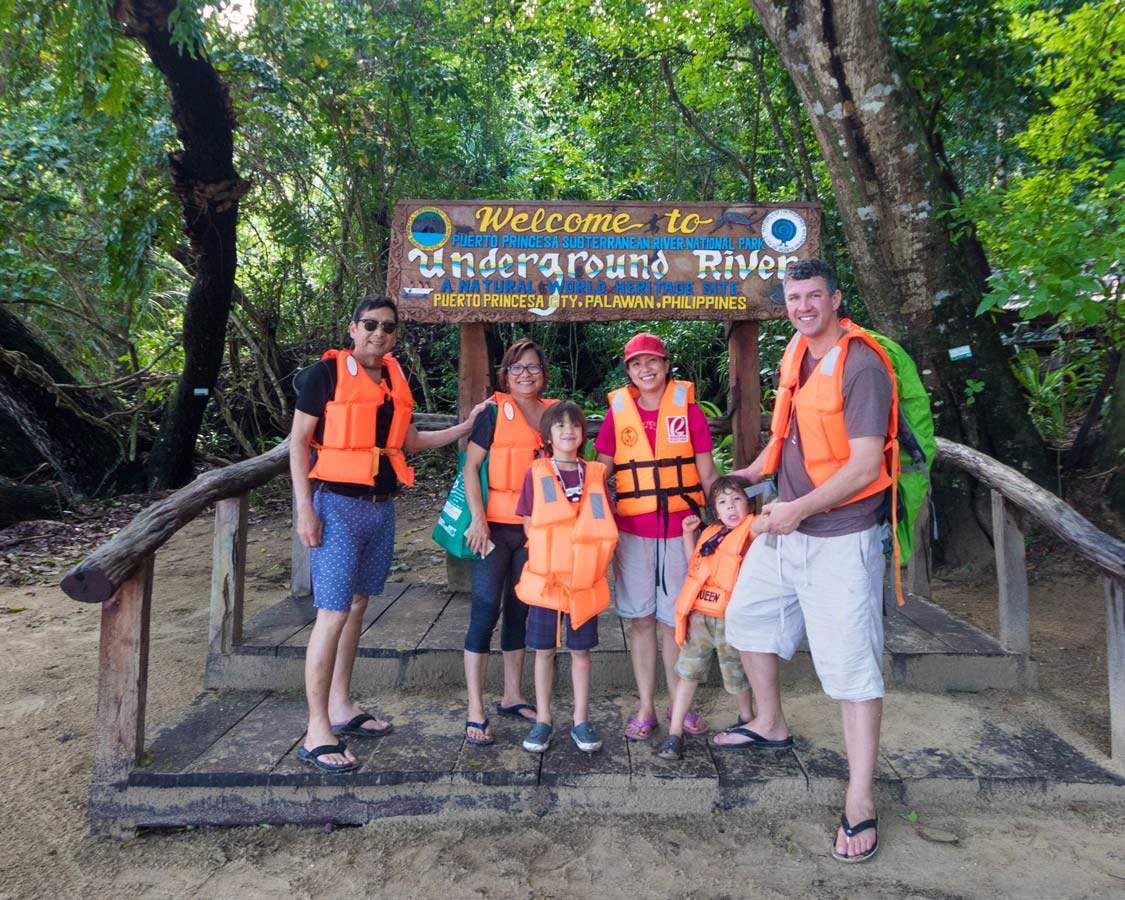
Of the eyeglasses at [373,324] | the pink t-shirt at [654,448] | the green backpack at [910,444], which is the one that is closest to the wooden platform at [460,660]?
the pink t-shirt at [654,448]

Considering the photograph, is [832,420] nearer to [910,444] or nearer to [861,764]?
[910,444]

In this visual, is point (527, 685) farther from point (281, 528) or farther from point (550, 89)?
point (550, 89)

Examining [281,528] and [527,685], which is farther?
[281,528]

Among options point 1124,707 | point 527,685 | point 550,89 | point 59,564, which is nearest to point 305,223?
point 550,89

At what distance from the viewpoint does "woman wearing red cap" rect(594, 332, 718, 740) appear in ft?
10.8

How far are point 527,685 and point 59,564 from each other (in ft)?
18.7

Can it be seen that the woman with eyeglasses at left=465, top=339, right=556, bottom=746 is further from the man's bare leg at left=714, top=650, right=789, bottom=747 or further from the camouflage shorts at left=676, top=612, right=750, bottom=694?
the man's bare leg at left=714, top=650, right=789, bottom=747

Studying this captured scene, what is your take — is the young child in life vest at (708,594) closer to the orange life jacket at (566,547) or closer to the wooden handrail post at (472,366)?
the orange life jacket at (566,547)

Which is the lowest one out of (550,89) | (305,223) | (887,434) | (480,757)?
(480,757)

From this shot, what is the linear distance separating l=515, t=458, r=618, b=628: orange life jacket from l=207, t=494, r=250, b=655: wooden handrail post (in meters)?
1.82

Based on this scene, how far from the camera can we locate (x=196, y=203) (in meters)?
7.28

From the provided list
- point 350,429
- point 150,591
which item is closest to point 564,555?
point 350,429

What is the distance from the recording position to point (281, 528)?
8422mm

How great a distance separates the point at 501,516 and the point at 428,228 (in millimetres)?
1991
